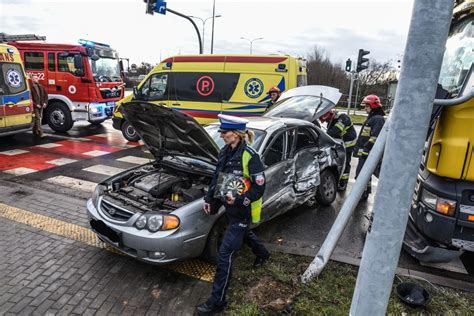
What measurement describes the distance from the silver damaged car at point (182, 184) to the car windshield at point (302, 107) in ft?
1.53

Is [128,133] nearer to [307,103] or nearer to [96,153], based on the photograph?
[96,153]

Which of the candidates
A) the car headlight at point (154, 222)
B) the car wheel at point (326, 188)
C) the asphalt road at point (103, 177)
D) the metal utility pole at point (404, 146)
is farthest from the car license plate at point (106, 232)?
the car wheel at point (326, 188)

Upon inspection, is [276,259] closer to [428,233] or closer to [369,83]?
[428,233]

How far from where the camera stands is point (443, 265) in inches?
166

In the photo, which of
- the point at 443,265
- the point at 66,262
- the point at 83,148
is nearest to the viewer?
the point at 66,262

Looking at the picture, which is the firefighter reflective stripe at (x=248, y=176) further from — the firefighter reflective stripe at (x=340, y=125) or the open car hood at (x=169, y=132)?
the firefighter reflective stripe at (x=340, y=125)

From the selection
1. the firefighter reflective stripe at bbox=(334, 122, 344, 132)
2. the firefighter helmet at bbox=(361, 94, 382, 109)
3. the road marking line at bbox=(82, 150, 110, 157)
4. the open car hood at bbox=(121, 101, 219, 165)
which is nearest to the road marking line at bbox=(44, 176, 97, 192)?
the road marking line at bbox=(82, 150, 110, 157)

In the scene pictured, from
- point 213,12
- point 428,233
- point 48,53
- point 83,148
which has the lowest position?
point 83,148

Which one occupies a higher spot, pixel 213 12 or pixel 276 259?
pixel 213 12

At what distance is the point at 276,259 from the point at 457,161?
2.20m

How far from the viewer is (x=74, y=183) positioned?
6754 mm

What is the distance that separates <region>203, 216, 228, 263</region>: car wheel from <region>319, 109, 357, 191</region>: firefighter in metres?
3.46

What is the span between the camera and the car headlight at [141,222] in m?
3.51

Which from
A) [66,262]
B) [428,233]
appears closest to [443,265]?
[428,233]
